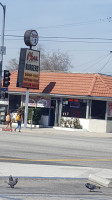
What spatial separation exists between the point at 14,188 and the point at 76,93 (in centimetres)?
3035

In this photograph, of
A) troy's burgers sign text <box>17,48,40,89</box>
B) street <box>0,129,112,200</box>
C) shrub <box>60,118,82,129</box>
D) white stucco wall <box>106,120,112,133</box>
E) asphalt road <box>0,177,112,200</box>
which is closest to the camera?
asphalt road <box>0,177,112,200</box>

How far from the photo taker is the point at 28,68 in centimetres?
4003

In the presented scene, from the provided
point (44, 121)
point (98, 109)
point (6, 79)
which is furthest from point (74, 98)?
point (6, 79)

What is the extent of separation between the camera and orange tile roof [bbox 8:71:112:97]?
4159 centimetres

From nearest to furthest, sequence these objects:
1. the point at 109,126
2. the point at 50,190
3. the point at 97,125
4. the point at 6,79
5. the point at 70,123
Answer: the point at 50,190
the point at 6,79
the point at 97,125
the point at 109,126
the point at 70,123

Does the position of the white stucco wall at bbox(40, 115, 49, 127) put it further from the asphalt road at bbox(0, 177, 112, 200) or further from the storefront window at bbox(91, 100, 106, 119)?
the asphalt road at bbox(0, 177, 112, 200)

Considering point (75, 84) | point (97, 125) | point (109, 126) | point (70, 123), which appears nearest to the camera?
point (97, 125)

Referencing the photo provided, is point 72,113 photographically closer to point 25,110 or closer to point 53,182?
point 25,110

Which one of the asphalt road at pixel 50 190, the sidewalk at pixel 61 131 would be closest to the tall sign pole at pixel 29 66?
the sidewalk at pixel 61 131

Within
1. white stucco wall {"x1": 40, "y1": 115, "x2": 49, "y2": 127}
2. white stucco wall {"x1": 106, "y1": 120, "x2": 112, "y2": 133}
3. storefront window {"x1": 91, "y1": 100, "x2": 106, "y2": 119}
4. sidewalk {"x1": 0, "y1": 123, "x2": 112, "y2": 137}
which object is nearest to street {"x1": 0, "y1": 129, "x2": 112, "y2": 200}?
sidewalk {"x1": 0, "y1": 123, "x2": 112, "y2": 137}

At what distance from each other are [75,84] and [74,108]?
2.14m

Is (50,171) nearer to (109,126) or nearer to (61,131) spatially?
(61,131)

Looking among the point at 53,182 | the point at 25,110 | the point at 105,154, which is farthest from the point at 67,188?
the point at 25,110

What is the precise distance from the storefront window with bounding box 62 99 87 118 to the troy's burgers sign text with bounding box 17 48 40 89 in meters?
3.63
